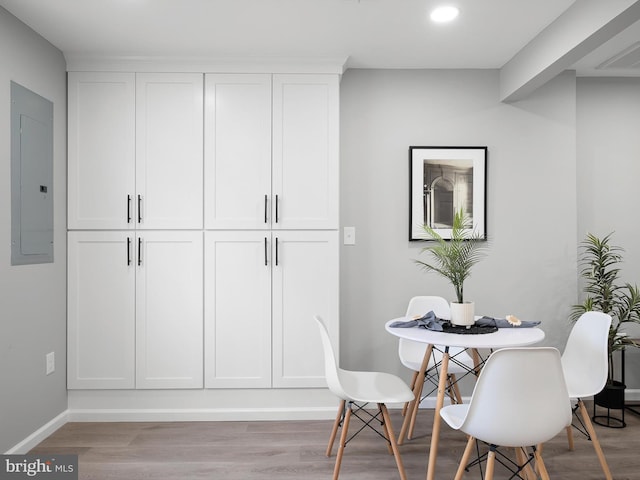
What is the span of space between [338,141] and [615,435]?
2.62 m

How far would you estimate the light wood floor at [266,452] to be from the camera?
8.23 ft

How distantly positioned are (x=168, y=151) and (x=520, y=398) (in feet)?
8.60

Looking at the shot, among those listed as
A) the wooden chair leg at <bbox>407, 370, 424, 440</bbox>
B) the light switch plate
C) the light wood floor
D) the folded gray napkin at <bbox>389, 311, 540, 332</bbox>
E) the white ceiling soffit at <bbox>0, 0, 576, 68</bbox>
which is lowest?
the light wood floor

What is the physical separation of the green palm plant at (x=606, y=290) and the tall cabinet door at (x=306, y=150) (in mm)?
1901

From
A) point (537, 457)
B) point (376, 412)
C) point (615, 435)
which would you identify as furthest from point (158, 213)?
point (615, 435)

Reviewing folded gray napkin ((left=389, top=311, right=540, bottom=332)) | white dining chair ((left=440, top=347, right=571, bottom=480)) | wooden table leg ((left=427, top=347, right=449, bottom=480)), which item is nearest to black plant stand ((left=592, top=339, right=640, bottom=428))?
folded gray napkin ((left=389, top=311, right=540, bottom=332))

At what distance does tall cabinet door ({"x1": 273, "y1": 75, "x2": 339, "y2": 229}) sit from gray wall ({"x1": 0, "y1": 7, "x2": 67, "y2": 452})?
1.44 m

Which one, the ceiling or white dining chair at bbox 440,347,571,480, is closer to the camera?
white dining chair at bbox 440,347,571,480

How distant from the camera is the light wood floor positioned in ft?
8.23

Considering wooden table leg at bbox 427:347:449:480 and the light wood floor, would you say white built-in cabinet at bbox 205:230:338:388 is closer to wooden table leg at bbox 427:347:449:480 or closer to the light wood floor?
the light wood floor

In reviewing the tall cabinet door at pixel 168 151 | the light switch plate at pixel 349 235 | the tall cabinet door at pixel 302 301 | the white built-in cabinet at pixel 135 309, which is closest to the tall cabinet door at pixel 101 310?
the white built-in cabinet at pixel 135 309

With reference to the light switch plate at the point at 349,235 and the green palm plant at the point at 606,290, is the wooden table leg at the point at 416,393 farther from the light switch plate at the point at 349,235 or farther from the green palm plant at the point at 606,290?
the green palm plant at the point at 606,290

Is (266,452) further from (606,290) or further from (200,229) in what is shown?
(606,290)

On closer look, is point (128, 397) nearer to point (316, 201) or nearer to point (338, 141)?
point (316, 201)
